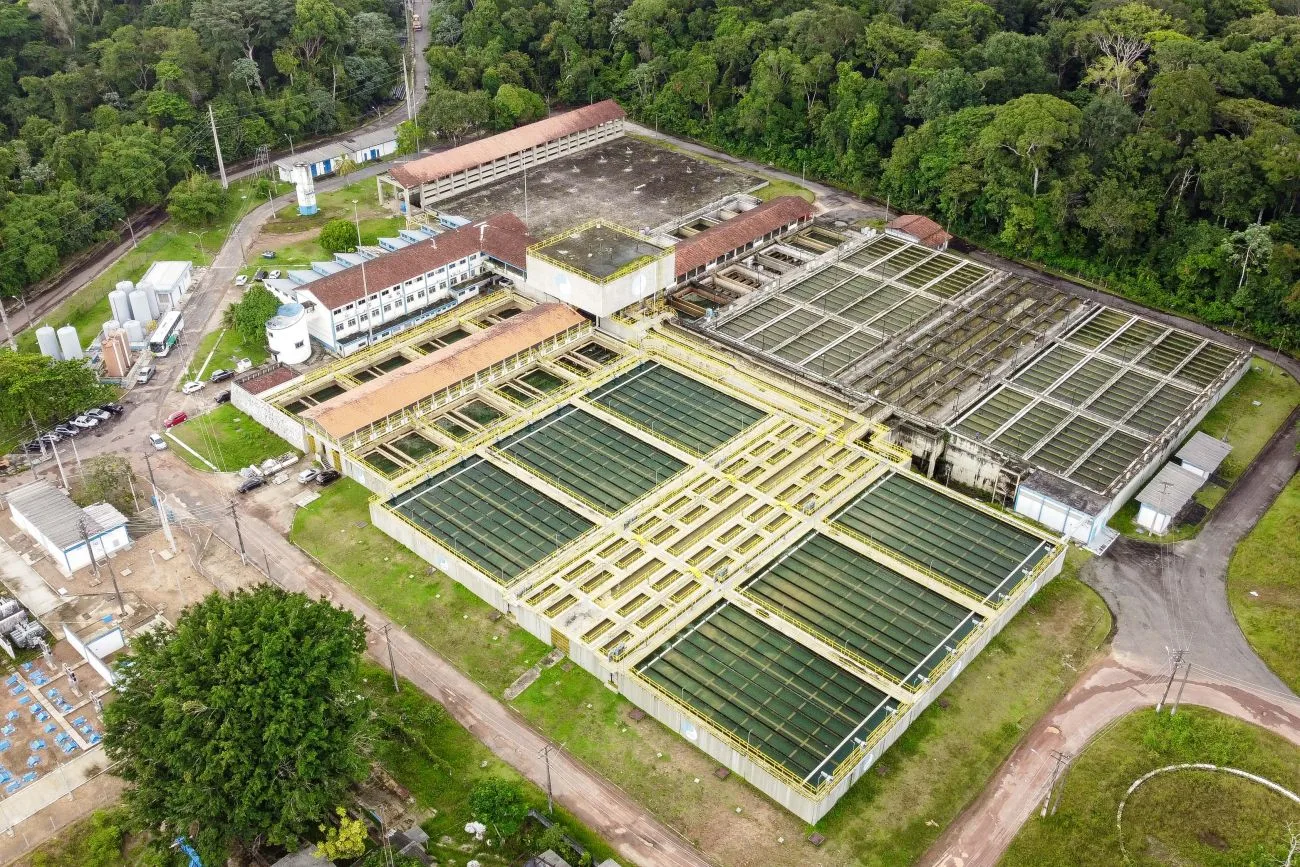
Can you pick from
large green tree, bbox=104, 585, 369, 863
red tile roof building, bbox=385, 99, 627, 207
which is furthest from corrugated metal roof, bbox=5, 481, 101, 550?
red tile roof building, bbox=385, 99, 627, 207

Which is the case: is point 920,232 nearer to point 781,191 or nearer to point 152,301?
point 781,191

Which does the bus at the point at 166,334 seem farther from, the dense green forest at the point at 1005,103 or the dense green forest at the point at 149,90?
the dense green forest at the point at 1005,103

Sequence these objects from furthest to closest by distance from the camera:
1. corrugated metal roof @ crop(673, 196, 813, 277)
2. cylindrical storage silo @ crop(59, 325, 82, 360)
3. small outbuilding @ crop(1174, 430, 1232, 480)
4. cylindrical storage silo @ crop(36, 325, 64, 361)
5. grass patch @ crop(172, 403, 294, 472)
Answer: corrugated metal roof @ crop(673, 196, 813, 277)
cylindrical storage silo @ crop(59, 325, 82, 360)
cylindrical storage silo @ crop(36, 325, 64, 361)
grass patch @ crop(172, 403, 294, 472)
small outbuilding @ crop(1174, 430, 1232, 480)

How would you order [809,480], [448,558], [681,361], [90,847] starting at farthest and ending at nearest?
[681,361], [809,480], [448,558], [90,847]

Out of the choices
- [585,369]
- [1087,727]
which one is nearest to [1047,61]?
[585,369]

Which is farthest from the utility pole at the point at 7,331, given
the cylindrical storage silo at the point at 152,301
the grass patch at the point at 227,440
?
the grass patch at the point at 227,440

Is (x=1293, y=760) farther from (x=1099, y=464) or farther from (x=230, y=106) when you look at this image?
(x=230, y=106)

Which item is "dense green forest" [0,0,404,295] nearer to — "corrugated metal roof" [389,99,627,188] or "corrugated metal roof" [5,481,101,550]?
"corrugated metal roof" [389,99,627,188]

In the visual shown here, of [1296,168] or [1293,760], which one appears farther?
[1296,168]
